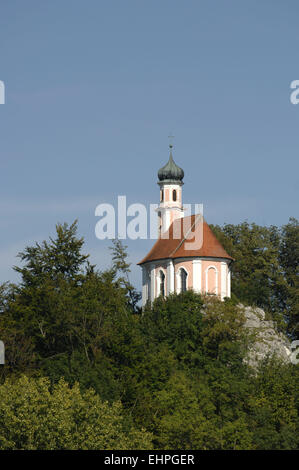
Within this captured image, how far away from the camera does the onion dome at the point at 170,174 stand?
83.1 m

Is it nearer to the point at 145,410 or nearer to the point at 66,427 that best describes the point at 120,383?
the point at 145,410

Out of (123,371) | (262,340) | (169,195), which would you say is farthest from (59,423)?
(169,195)

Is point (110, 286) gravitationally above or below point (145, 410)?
above

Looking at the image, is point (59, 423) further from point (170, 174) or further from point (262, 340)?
point (170, 174)

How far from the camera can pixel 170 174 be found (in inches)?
3270

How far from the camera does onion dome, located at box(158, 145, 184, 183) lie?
83.1m

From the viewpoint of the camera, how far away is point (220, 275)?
74.9 metres

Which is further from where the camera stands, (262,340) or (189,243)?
(189,243)

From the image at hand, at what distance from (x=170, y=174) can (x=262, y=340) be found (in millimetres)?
17872

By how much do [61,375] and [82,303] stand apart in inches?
265

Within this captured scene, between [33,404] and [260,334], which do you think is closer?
[33,404]

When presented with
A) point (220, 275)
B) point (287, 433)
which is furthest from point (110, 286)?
point (287, 433)

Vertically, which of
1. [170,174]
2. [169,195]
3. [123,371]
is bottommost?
[123,371]

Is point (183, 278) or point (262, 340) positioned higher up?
point (183, 278)
